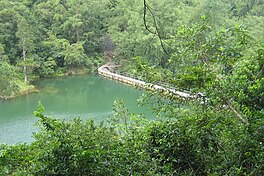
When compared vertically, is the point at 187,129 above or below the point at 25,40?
above

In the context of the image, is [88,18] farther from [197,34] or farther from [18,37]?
[197,34]

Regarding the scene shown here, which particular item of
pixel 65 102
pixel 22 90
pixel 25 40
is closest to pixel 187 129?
pixel 65 102

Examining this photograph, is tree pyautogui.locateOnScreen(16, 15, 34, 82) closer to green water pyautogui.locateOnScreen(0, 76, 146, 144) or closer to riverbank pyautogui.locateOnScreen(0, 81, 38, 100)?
riverbank pyautogui.locateOnScreen(0, 81, 38, 100)

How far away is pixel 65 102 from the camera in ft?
49.6

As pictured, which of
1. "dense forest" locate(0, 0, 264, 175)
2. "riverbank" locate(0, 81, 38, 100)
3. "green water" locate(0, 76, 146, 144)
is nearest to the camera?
"dense forest" locate(0, 0, 264, 175)

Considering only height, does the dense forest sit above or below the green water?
above

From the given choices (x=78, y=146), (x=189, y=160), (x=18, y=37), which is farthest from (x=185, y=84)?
(x=18, y=37)

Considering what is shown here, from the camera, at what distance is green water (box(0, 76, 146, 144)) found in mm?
→ 11577

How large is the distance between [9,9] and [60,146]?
55.6 feet

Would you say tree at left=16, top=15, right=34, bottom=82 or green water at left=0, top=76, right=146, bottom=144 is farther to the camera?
tree at left=16, top=15, right=34, bottom=82

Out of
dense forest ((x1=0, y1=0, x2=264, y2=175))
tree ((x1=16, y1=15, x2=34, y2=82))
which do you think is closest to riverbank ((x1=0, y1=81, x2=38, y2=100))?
tree ((x1=16, y1=15, x2=34, y2=82))

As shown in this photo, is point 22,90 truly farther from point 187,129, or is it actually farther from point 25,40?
point 187,129

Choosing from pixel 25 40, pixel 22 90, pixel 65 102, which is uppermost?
pixel 25 40

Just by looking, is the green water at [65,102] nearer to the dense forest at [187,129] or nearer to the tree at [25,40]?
the tree at [25,40]
